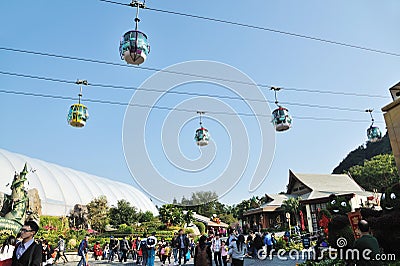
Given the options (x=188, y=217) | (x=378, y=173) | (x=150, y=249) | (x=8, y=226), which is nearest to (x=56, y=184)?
(x=188, y=217)

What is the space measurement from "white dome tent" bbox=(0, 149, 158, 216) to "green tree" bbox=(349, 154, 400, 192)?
44.4 meters

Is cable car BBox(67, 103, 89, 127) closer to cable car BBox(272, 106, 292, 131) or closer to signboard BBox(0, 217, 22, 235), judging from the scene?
cable car BBox(272, 106, 292, 131)

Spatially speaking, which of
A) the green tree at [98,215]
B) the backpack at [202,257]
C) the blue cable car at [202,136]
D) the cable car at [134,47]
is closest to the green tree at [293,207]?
the blue cable car at [202,136]

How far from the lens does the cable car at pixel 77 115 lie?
9219 mm

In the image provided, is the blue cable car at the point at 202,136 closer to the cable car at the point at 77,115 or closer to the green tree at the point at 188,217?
the cable car at the point at 77,115

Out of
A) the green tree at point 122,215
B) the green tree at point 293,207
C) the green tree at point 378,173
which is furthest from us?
the green tree at point 378,173

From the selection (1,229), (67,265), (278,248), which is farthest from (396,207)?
(1,229)

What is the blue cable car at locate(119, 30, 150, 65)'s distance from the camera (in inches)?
261

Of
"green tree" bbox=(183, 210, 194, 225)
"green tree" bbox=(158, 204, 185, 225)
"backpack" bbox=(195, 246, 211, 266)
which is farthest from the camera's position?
"green tree" bbox=(183, 210, 194, 225)

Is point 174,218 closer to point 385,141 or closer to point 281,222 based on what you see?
point 281,222

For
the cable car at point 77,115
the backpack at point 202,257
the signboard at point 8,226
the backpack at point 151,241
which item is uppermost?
the cable car at point 77,115

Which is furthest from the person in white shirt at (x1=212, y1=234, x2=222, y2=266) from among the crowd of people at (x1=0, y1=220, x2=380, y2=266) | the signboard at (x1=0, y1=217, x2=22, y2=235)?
the signboard at (x1=0, y1=217, x2=22, y2=235)

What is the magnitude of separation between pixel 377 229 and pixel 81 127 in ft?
26.6

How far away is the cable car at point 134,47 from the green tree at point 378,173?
1992 inches
